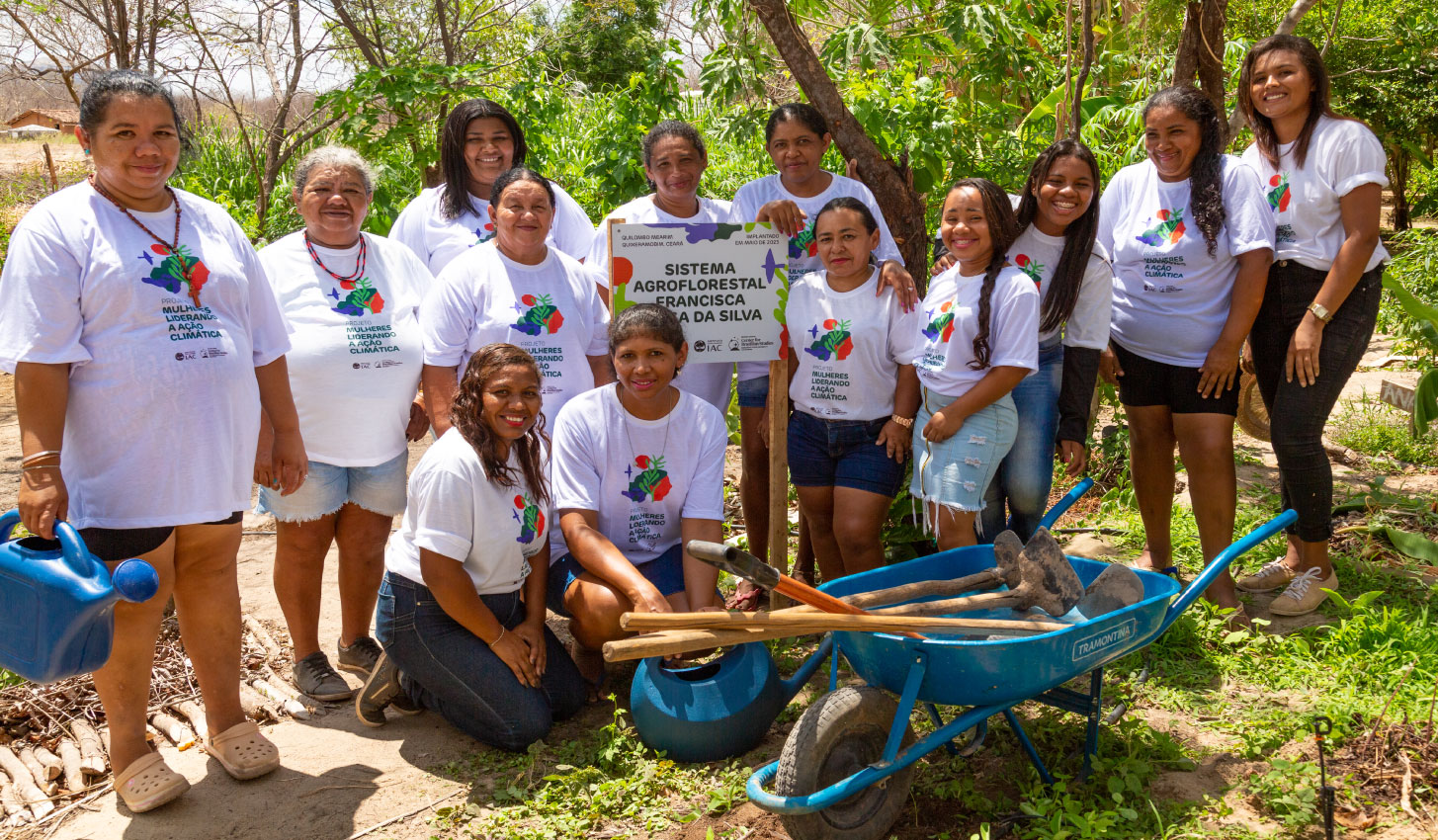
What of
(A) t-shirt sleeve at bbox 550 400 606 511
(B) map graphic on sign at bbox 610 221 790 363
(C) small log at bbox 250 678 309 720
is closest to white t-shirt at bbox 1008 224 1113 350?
(B) map graphic on sign at bbox 610 221 790 363

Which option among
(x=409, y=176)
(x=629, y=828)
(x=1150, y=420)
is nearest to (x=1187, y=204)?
(x=1150, y=420)

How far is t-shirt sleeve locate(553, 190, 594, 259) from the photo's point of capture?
14.9ft

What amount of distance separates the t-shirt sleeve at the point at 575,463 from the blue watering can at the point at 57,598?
1354mm

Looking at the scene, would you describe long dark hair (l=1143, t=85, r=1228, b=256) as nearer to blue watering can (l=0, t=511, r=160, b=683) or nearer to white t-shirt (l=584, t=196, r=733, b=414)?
white t-shirt (l=584, t=196, r=733, b=414)

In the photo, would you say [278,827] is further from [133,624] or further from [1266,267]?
[1266,267]

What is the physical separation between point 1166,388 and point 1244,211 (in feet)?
2.29

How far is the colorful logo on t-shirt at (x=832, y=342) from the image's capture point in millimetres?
3982

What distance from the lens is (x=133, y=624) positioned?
3.18m

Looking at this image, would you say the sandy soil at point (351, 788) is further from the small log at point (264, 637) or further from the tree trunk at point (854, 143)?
the tree trunk at point (854, 143)

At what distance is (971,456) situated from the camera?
12.2 ft

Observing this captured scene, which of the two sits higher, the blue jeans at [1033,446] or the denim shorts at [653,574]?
the blue jeans at [1033,446]

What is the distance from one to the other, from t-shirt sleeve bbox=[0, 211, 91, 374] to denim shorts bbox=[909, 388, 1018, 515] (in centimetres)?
266

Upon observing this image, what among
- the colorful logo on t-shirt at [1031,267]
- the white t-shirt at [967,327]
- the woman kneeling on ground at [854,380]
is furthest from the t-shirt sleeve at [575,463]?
the colorful logo on t-shirt at [1031,267]

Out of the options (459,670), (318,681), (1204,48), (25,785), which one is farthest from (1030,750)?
(1204,48)
